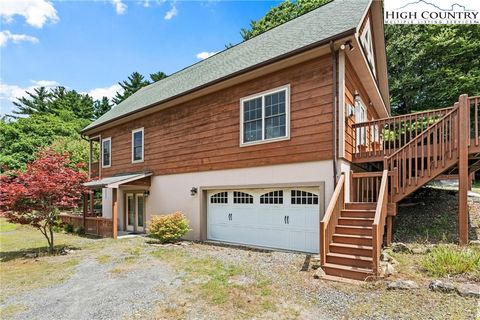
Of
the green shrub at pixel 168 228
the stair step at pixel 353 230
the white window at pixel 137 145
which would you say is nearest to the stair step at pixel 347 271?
the stair step at pixel 353 230

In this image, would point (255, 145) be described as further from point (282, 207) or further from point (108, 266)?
point (108, 266)

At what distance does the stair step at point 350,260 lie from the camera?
550 centimetres

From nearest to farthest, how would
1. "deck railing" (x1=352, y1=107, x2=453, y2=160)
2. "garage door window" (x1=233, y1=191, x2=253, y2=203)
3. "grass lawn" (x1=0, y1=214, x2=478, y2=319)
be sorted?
"grass lawn" (x1=0, y1=214, x2=478, y2=319) → "deck railing" (x1=352, y1=107, x2=453, y2=160) → "garage door window" (x1=233, y1=191, x2=253, y2=203)

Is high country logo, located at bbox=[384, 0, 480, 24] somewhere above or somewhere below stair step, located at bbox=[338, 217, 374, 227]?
above

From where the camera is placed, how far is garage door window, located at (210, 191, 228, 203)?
389 inches

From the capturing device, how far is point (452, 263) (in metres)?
5.16

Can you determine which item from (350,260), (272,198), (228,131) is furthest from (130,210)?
(350,260)

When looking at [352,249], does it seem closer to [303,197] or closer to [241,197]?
[303,197]

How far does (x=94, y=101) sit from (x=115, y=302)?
38918mm

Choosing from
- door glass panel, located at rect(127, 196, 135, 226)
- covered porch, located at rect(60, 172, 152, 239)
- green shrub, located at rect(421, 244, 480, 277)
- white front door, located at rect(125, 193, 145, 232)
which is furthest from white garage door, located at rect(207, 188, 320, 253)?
door glass panel, located at rect(127, 196, 135, 226)

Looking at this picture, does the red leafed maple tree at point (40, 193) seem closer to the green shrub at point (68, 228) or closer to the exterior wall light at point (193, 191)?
the exterior wall light at point (193, 191)

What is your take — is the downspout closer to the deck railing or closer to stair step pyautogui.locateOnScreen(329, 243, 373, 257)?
the deck railing

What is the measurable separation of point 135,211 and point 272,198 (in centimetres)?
778

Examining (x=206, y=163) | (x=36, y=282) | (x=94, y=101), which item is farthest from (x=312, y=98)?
(x=94, y=101)
